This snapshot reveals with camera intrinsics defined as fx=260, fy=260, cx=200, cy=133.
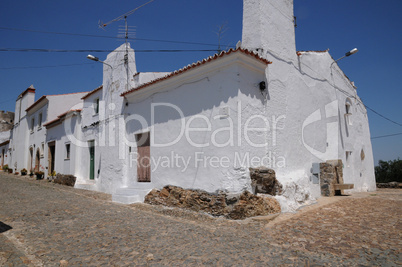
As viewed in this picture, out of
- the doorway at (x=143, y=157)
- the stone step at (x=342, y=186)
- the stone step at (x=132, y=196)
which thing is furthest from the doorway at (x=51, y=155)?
the stone step at (x=342, y=186)

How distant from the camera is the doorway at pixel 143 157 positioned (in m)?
9.77

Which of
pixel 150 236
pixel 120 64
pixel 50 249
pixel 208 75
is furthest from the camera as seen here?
pixel 120 64

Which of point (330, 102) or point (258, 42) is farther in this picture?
point (330, 102)

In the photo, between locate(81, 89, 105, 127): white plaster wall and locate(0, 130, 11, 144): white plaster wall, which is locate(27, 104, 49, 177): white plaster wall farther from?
locate(0, 130, 11, 144): white plaster wall

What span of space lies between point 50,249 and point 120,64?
349 inches

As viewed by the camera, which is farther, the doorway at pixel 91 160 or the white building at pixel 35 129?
the white building at pixel 35 129

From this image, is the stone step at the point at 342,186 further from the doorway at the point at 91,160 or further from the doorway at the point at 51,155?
the doorway at the point at 51,155

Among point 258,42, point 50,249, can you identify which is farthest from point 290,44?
point 50,249

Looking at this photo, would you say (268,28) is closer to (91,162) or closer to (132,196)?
(132,196)

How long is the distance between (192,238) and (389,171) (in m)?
24.4

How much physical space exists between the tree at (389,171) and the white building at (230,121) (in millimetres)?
10829

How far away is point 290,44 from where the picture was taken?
9.18 meters

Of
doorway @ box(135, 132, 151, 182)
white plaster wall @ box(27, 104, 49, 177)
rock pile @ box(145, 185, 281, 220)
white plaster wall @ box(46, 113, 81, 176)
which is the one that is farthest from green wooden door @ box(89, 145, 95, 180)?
rock pile @ box(145, 185, 281, 220)

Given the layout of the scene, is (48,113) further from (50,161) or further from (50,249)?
(50,249)
